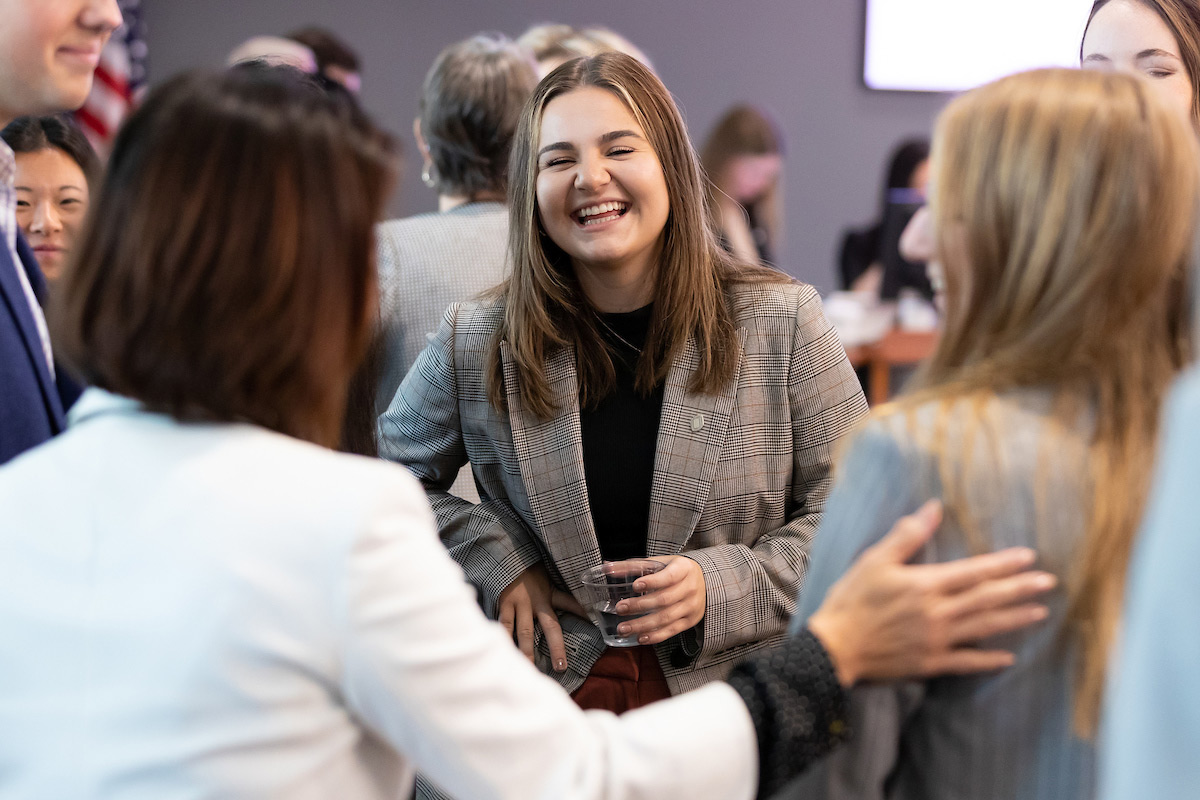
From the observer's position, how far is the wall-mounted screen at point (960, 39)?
20.0 ft

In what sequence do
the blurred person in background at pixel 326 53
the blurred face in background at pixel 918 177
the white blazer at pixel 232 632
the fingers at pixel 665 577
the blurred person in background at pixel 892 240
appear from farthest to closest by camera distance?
the blurred face in background at pixel 918 177, the blurred person in background at pixel 892 240, the blurred person in background at pixel 326 53, the fingers at pixel 665 577, the white blazer at pixel 232 632

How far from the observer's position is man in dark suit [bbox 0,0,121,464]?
1335mm

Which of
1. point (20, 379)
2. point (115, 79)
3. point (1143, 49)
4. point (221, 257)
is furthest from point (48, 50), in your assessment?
point (115, 79)

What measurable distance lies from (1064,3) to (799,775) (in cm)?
600

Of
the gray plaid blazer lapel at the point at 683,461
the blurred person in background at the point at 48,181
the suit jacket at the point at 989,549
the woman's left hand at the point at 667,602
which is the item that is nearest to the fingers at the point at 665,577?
the woman's left hand at the point at 667,602

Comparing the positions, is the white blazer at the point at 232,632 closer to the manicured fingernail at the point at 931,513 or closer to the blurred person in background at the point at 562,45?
the manicured fingernail at the point at 931,513

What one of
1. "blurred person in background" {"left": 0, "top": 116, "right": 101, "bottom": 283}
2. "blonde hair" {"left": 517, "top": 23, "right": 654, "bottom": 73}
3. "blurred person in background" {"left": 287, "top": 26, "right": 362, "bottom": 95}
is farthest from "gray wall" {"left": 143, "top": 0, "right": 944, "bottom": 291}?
"blurred person in background" {"left": 0, "top": 116, "right": 101, "bottom": 283}

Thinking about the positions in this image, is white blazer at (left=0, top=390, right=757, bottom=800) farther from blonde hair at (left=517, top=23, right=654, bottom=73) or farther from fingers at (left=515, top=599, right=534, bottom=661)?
blonde hair at (left=517, top=23, right=654, bottom=73)

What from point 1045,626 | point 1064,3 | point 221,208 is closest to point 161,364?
point 221,208

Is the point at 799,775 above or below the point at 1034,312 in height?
below

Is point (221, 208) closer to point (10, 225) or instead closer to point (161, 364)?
point (161, 364)

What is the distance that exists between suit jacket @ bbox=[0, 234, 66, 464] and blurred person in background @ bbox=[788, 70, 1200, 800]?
Result: 977 millimetres

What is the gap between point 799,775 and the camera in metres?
1.11

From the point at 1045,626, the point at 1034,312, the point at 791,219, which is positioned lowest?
the point at 791,219
